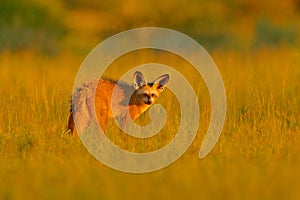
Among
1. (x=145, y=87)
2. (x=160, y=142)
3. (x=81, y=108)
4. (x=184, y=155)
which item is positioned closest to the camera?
(x=184, y=155)

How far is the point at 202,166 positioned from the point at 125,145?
1.05 metres

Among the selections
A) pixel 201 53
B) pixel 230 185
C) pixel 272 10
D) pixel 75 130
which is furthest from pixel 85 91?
pixel 272 10

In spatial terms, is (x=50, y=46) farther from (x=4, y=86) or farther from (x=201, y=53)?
(x=4, y=86)

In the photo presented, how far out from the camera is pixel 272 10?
2559cm

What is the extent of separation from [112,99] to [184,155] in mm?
1653

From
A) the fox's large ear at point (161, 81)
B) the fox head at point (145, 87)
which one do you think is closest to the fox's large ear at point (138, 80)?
the fox head at point (145, 87)

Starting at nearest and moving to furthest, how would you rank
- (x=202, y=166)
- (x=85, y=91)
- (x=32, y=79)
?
(x=202, y=166) → (x=85, y=91) → (x=32, y=79)

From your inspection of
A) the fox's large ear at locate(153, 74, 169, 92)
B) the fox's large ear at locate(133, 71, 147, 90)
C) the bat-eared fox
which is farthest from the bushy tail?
the fox's large ear at locate(153, 74, 169, 92)

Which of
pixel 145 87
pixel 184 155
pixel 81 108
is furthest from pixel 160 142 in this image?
pixel 145 87

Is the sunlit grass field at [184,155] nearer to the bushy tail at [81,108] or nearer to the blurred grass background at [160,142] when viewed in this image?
the blurred grass background at [160,142]

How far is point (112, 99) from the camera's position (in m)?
7.49

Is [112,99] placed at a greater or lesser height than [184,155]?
greater

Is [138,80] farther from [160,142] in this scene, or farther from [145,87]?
[160,142]

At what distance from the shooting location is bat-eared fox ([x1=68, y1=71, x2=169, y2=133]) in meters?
7.14
